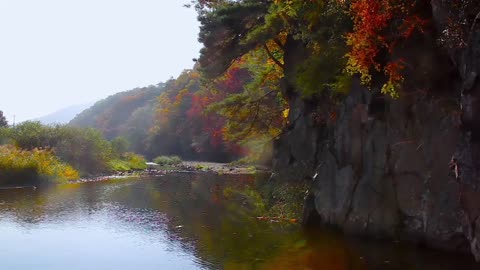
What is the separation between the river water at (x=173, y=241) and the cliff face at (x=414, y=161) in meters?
0.63

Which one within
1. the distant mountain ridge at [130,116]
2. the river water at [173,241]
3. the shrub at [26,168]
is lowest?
the river water at [173,241]

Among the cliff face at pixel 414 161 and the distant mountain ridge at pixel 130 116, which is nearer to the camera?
the cliff face at pixel 414 161

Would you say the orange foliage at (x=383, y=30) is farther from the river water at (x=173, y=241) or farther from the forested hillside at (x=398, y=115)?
the river water at (x=173, y=241)

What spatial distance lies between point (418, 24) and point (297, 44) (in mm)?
11604

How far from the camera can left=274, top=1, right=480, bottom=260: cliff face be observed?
8086mm

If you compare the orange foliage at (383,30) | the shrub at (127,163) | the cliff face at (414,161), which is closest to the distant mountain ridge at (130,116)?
the shrub at (127,163)

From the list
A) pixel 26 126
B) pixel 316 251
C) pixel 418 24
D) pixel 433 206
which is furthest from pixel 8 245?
pixel 26 126

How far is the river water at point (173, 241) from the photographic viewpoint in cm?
1101

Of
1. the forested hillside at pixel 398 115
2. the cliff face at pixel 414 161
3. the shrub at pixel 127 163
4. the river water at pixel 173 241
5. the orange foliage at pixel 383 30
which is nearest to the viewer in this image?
the cliff face at pixel 414 161

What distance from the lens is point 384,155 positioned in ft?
41.1

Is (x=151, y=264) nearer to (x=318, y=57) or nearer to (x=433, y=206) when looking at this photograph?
(x=433, y=206)

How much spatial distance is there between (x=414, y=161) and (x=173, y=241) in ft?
23.4

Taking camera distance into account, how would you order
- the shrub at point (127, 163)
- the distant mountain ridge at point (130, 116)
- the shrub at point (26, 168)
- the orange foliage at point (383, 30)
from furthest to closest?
1. the distant mountain ridge at point (130, 116)
2. the shrub at point (127, 163)
3. the shrub at point (26, 168)
4. the orange foliage at point (383, 30)

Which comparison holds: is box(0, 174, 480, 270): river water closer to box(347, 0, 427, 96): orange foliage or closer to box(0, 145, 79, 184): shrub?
box(347, 0, 427, 96): orange foliage
